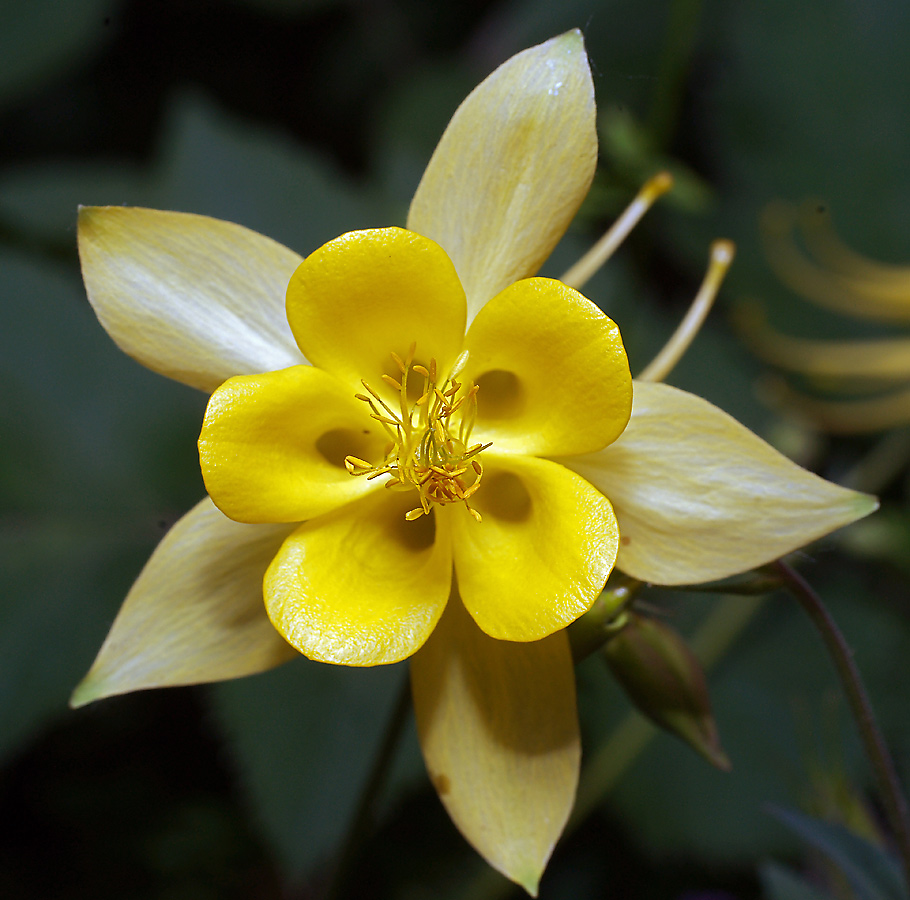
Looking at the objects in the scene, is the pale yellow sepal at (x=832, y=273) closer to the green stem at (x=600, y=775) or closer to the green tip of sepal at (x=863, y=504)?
the green stem at (x=600, y=775)

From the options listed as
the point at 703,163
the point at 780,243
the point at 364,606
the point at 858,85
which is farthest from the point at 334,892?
the point at 858,85

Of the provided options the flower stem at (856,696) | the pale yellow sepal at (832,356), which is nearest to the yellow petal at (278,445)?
the flower stem at (856,696)

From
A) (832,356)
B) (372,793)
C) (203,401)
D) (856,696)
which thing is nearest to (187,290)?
(372,793)

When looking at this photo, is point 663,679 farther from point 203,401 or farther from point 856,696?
point 203,401

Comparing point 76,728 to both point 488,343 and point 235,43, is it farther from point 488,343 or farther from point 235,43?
point 235,43

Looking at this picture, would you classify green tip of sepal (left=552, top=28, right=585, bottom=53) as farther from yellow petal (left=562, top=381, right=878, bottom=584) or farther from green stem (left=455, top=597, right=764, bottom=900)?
green stem (left=455, top=597, right=764, bottom=900)

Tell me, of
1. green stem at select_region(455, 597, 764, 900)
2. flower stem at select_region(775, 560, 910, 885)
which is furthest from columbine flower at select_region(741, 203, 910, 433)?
flower stem at select_region(775, 560, 910, 885)
